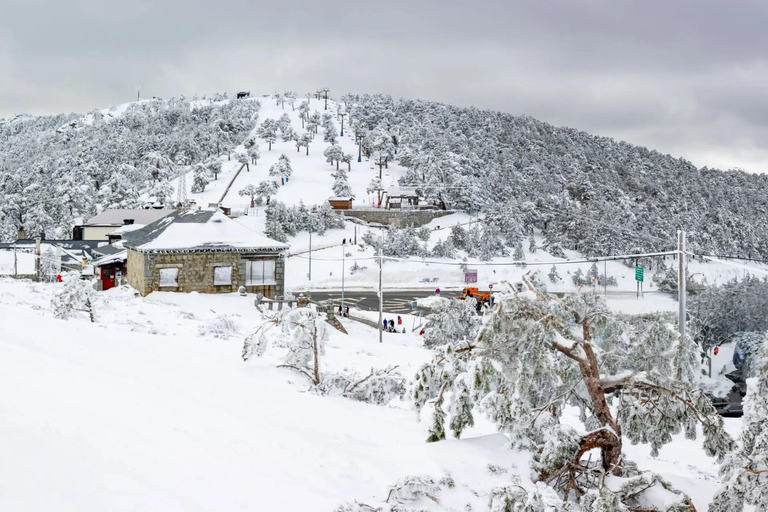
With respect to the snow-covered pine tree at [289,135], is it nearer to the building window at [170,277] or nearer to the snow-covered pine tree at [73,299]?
the building window at [170,277]

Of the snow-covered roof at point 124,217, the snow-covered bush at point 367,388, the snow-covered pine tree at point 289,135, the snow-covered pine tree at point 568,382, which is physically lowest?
the snow-covered bush at point 367,388

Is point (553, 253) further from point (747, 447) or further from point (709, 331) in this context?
point (747, 447)

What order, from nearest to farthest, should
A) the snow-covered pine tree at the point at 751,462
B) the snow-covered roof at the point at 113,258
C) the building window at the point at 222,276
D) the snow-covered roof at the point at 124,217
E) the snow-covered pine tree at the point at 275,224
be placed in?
the snow-covered pine tree at the point at 751,462
the building window at the point at 222,276
the snow-covered roof at the point at 113,258
the snow-covered pine tree at the point at 275,224
the snow-covered roof at the point at 124,217

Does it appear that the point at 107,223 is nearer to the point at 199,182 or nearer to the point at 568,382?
the point at 199,182

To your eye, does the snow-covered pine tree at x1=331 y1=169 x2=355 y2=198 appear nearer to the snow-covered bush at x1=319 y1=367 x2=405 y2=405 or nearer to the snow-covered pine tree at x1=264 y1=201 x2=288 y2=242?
the snow-covered pine tree at x1=264 y1=201 x2=288 y2=242

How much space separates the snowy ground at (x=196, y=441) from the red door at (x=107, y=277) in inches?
916

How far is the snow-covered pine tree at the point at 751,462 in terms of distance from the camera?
624 cm

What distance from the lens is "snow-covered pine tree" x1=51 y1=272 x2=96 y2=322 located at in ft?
58.8

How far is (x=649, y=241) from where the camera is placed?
75000 mm

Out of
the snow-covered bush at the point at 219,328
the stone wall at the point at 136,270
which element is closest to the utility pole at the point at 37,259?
the stone wall at the point at 136,270

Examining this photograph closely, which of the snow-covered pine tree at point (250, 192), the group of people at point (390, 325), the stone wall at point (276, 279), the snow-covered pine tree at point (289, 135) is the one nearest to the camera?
→ the stone wall at point (276, 279)

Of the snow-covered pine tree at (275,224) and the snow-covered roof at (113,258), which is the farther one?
the snow-covered pine tree at (275,224)

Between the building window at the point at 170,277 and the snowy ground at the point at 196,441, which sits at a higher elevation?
the building window at the point at 170,277

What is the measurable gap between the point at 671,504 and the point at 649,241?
7506cm
